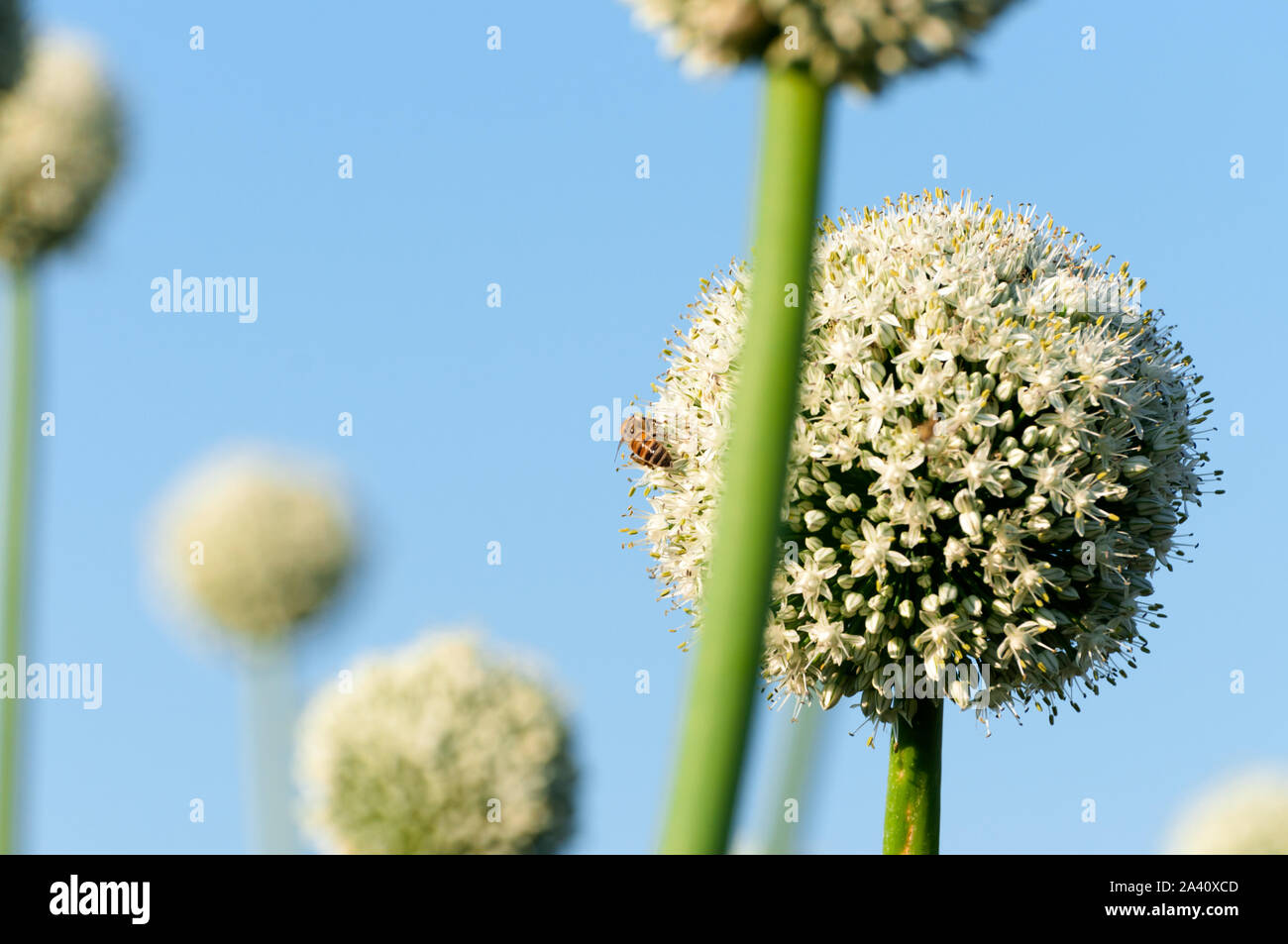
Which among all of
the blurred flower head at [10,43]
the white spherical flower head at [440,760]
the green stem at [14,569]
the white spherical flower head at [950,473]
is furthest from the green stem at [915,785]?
the blurred flower head at [10,43]

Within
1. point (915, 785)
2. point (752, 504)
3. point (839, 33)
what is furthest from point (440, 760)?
point (839, 33)

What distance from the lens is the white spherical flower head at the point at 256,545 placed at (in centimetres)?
716

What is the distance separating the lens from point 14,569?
13.9ft

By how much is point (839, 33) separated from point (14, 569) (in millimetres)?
3439

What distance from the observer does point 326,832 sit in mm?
4707

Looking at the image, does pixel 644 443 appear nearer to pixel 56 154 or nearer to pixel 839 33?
pixel 56 154

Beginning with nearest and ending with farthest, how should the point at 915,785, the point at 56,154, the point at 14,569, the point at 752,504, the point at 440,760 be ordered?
the point at 752,504, the point at 14,569, the point at 440,760, the point at 915,785, the point at 56,154

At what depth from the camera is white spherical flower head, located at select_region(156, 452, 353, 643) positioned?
716 centimetres

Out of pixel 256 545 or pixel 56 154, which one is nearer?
pixel 56 154

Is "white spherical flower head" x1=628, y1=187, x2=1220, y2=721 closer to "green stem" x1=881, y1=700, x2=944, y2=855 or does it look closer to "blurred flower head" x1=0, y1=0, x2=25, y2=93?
"green stem" x1=881, y1=700, x2=944, y2=855

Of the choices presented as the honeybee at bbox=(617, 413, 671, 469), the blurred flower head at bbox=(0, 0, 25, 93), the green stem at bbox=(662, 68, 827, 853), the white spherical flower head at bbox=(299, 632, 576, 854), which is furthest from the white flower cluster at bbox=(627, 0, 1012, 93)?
the honeybee at bbox=(617, 413, 671, 469)

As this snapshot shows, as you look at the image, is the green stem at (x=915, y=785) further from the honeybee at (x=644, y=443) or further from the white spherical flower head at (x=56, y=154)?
the white spherical flower head at (x=56, y=154)
